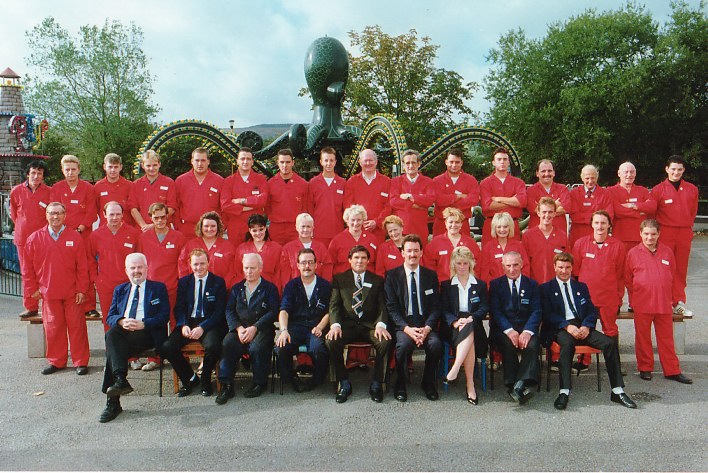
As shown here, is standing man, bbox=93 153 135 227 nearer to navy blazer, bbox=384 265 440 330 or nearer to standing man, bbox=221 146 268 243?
standing man, bbox=221 146 268 243

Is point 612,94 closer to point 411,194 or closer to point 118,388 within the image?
point 411,194

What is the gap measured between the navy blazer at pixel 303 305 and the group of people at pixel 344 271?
14 mm

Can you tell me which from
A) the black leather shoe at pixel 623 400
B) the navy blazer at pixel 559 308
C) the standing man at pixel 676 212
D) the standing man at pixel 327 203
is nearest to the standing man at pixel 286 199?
the standing man at pixel 327 203

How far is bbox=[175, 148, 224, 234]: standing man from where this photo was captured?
6.85m

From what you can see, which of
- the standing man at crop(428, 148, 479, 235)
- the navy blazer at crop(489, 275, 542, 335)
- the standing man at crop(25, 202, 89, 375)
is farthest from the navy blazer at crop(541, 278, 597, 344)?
the standing man at crop(25, 202, 89, 375)

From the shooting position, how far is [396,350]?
16.9ft

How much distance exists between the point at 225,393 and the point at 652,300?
4224 millimetres

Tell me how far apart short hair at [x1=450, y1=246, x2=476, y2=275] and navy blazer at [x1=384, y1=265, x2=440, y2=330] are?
22 centimetres

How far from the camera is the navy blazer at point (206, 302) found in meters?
5.35

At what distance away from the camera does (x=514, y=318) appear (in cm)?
534

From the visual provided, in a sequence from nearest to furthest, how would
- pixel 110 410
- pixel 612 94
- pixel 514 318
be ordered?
pixel 110 410
pixel 514 318
pixel 612 94

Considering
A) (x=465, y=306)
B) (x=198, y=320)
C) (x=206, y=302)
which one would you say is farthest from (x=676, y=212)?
(x=198, y=320)

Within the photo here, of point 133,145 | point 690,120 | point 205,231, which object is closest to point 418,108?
point 690,120

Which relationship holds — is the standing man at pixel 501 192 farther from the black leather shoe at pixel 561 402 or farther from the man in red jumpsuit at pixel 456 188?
the black leather shoe at pixel 561 402
